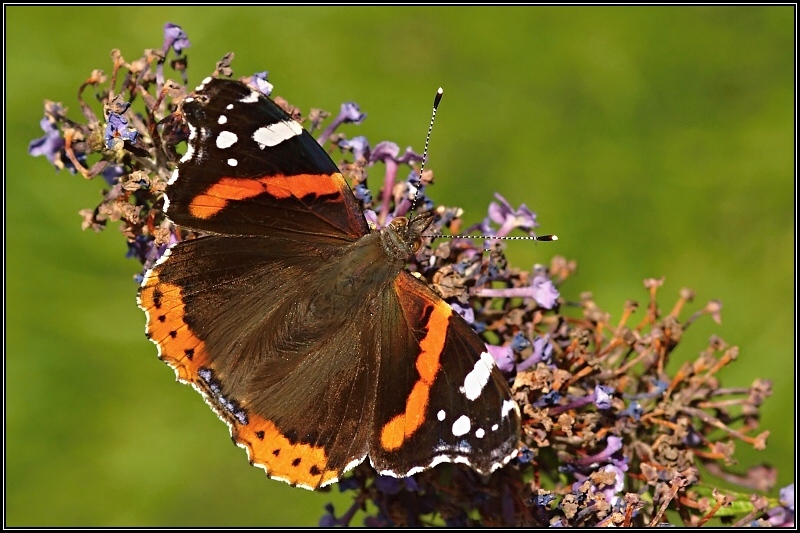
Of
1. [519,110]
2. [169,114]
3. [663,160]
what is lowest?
[169,114]

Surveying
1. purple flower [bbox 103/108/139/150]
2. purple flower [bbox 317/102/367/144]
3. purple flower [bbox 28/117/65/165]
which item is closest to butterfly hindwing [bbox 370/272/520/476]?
purple flower [bbox 317/102/367/144]

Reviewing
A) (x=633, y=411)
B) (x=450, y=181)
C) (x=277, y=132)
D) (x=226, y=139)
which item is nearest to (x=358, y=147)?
(x=277, y=132)

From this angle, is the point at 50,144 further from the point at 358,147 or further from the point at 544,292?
the point at 544,292

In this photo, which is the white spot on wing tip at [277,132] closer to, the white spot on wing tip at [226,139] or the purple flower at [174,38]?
the white spot on wing tip at [226,139]

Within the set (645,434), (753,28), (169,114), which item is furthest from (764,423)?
(169,114)

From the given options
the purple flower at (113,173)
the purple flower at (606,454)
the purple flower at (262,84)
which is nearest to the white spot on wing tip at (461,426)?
the purple flower at (606,454)

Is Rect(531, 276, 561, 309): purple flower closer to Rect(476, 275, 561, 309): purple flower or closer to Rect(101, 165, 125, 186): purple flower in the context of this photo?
Rect(476, 275, 561, 309): purple flower

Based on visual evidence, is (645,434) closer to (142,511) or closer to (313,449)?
(313,449)
